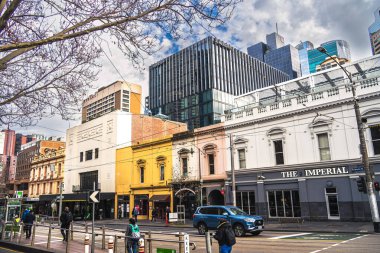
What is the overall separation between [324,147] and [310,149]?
1.09 m

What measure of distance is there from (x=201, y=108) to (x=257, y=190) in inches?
2367

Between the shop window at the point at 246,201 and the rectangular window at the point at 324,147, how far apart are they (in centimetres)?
725

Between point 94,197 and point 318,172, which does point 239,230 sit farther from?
point 318,172

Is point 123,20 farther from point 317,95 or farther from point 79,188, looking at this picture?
point 79,188

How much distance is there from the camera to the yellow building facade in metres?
37.4

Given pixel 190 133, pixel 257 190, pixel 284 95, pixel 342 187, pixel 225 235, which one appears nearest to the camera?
pixel 225 235

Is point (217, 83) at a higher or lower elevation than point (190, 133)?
higher

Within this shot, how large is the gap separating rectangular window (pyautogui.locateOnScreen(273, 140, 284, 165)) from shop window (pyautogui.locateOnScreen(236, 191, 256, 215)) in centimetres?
400

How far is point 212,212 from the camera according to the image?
20.4 m

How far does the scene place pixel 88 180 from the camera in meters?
50.4

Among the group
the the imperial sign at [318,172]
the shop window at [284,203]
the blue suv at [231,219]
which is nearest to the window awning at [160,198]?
the shop window at [284,203]

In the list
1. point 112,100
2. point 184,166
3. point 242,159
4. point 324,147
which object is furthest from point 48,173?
point 324,147

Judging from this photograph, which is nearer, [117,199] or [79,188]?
Result: [117,199]

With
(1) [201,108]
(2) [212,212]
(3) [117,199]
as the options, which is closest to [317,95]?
(2) [212,212]
